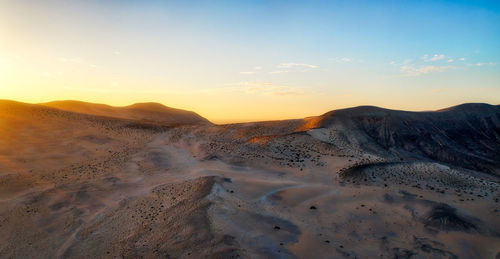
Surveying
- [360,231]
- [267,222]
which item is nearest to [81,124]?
[267,222]

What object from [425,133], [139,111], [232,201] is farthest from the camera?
[139,111]

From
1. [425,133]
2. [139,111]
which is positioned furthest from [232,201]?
[139,111]

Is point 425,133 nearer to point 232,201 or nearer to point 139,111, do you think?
point 232,201

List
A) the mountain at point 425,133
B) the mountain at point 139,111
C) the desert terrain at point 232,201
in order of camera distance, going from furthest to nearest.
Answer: the mountain at point 139,111 → the mountain at point 425,133 → the desert terrain at point 232,201

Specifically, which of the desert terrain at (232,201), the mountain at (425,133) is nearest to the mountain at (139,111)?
the desert terrain at (232,201)

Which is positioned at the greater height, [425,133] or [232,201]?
[425,133]

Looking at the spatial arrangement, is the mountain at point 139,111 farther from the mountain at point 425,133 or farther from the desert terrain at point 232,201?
the mountain at point 425,133

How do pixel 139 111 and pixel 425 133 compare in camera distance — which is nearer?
pixel 425 133
